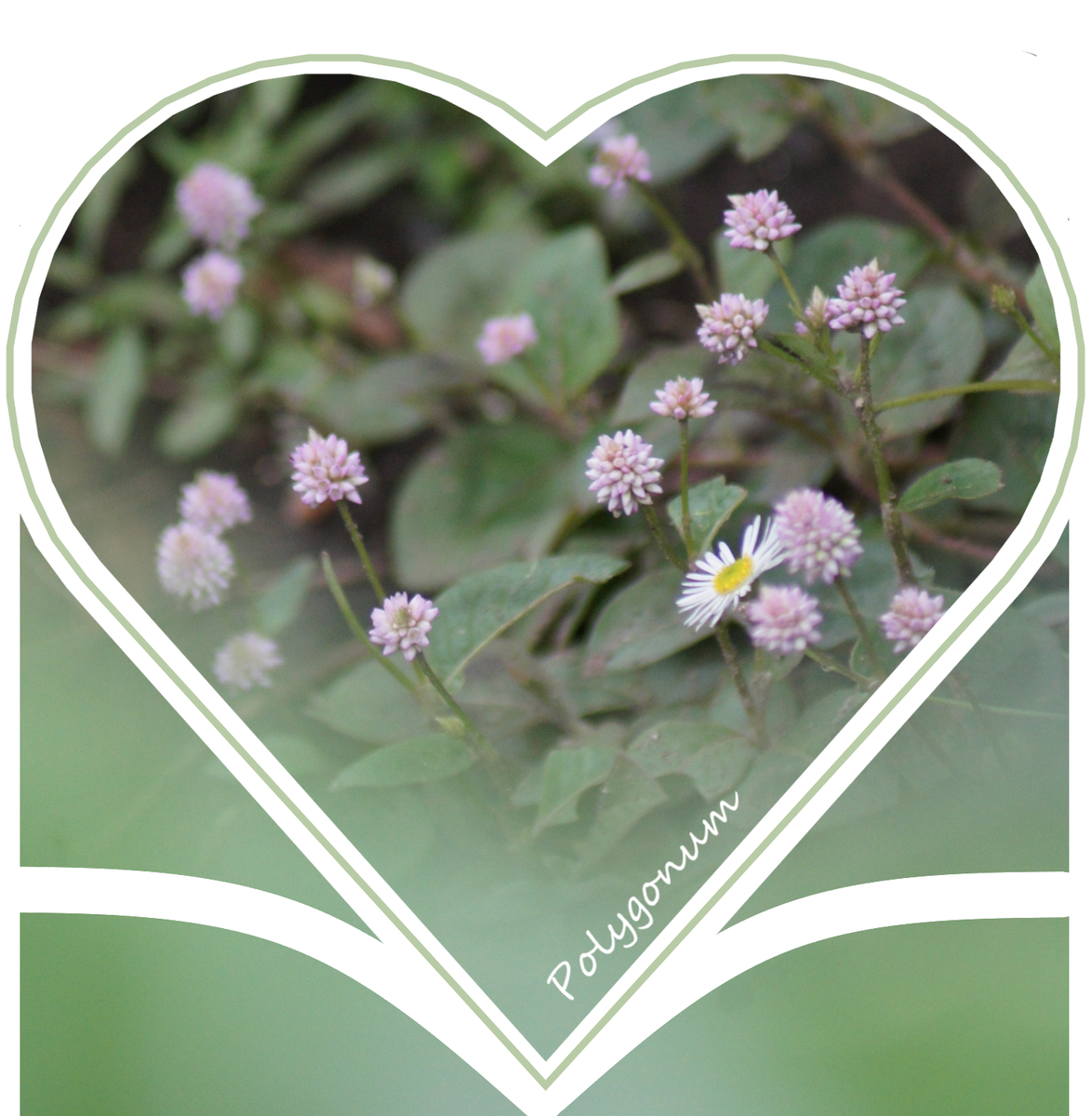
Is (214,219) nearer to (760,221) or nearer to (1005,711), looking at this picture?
(760,221)

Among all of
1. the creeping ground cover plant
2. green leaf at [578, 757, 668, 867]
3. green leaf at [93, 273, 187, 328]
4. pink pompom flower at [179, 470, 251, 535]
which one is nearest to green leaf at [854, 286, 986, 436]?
the creeping ground cover plant

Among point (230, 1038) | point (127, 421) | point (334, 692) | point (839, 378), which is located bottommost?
point (230, 1038)

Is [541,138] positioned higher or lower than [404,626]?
higher

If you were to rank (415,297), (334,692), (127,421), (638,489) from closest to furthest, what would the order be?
(638,489) < (334,692) < (415,297) < (127,421)

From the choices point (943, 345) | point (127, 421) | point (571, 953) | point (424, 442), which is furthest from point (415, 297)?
point (571, 953)

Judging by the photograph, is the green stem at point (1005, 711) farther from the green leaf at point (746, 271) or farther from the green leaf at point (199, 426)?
the green leaf at point (199, 426)

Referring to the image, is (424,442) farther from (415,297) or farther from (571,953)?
(571,953)

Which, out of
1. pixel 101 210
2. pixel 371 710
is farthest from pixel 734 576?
pixel 101 210
